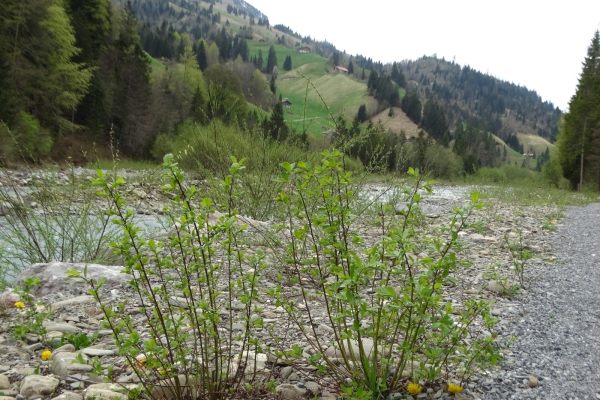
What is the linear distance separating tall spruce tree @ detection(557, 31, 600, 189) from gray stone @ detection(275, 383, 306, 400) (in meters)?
35.1

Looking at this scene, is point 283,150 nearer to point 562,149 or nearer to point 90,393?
point 90,393

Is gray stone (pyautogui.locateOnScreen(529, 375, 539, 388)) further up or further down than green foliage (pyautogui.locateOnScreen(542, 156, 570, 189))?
further down

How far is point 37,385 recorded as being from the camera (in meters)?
2.09

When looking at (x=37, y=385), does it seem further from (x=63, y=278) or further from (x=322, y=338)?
(x=63, y=278)

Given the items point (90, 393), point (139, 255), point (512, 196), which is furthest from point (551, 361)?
point (512, 196)

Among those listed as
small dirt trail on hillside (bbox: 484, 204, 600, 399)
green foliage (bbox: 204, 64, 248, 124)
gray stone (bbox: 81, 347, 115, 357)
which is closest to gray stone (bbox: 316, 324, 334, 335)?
small dirt trail on hillside (bbox: 484, 204, 600, 399)

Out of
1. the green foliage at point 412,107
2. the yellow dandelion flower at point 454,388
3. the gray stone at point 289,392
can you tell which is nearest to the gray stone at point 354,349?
the gray stone at point 289,392

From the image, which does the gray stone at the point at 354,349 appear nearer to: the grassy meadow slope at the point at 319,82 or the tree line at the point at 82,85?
the tree line at the point at 82,85

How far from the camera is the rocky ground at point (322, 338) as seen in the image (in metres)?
2.13

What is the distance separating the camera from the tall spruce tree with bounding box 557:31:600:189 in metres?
30.4

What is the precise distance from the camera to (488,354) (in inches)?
81.5

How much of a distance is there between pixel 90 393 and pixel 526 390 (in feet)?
7.50

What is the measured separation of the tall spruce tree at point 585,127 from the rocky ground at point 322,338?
31.7 m

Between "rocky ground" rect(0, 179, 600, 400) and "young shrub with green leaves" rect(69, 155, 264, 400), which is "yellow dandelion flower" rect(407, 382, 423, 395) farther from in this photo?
"young shrub with green leaves" rect(69, 155, 264, 400)
